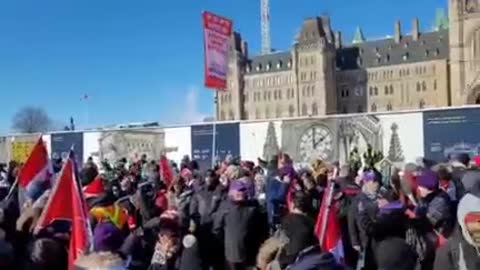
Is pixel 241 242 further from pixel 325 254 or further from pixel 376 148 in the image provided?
pixel 376 148

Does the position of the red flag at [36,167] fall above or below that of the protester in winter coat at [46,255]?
above

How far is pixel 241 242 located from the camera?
8.82 m

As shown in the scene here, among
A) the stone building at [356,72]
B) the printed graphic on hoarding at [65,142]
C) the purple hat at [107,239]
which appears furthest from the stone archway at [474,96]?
the purple hat at [107,239]

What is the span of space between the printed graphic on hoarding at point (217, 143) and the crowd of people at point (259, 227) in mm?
14551

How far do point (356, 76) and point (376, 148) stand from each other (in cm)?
10229

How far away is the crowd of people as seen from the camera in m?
4.38

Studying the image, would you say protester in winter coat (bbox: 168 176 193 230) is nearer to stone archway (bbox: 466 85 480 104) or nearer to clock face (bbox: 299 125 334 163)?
clock face (bbox: 299 125 334 163)

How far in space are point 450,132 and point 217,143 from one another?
327 inches

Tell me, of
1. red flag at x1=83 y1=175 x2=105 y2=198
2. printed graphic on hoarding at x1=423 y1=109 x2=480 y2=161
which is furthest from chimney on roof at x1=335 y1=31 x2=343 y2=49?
red flag at x1=83 y1=175 x2=105 y2=198

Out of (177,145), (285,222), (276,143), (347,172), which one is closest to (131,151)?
(177,145)

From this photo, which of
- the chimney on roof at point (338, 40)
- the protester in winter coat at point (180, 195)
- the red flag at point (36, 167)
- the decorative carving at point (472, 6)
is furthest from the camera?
the chimney on roof at point (338, 40)

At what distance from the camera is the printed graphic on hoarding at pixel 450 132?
2111cm

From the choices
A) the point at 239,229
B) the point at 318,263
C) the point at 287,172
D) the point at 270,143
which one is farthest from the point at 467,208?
the point at 270,143

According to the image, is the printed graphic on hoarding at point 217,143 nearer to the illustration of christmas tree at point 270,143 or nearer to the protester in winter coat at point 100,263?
the illustration of christmas tree at point 270,143
